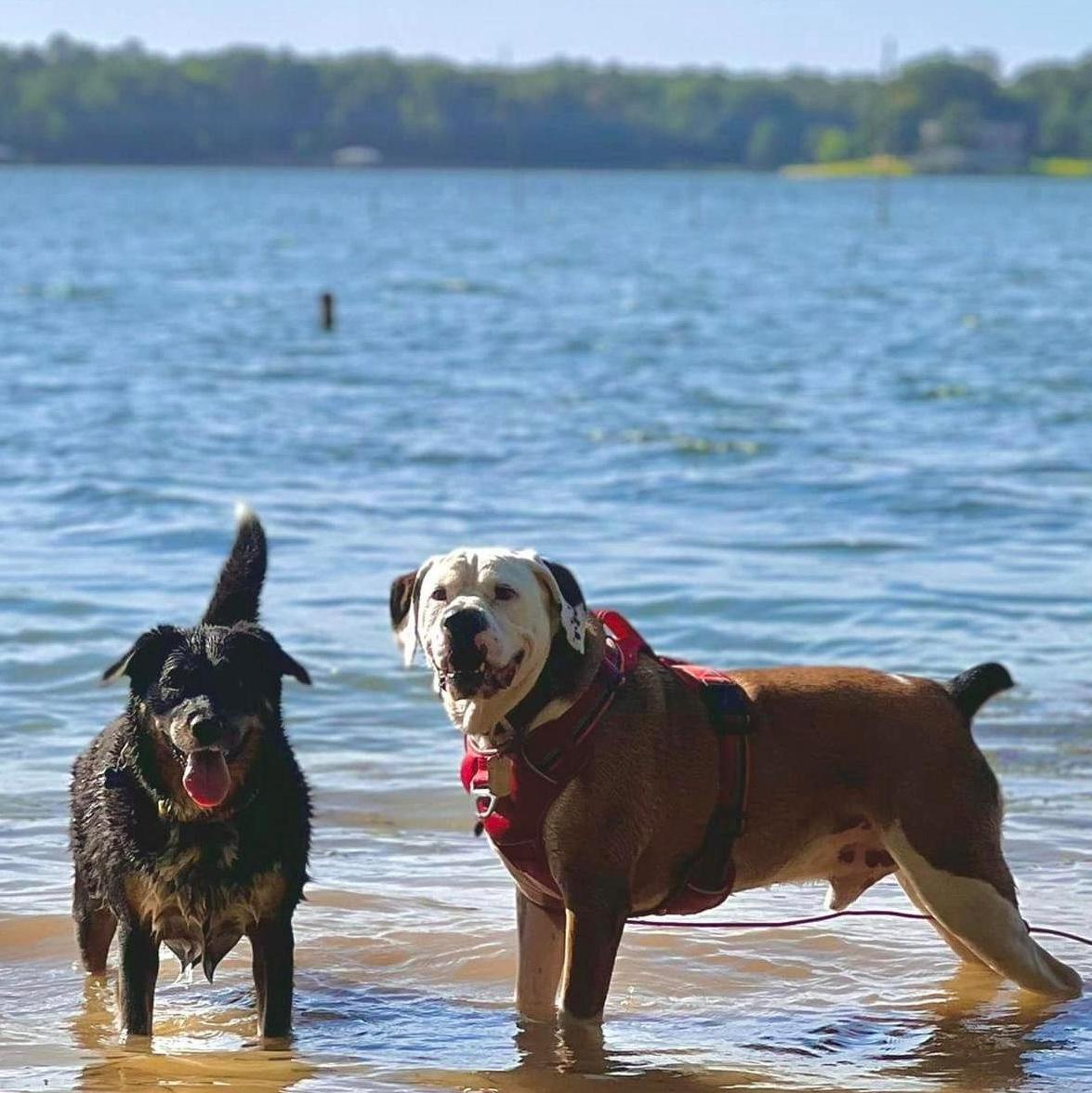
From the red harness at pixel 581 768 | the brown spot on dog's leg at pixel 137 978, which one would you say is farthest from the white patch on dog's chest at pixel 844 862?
the brown spot on dog's leg at pixel 137 978

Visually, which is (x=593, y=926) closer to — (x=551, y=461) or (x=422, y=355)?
(x=551, y=461)

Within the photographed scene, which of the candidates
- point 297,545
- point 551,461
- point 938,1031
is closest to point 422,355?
point 551,461

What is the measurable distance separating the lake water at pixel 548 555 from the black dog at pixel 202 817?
0.95 ft

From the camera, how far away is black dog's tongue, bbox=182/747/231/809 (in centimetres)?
575

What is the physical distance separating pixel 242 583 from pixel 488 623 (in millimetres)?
1287

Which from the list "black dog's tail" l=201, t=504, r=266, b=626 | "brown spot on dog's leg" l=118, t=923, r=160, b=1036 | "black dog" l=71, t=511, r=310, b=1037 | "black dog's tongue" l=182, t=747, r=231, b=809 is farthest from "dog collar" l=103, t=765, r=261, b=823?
"black dog's tail" l=201, t=504, r=266, b=626

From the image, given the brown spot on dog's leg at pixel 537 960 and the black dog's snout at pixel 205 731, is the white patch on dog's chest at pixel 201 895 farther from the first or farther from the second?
the brown spot on dog's leg at pixel 537 960

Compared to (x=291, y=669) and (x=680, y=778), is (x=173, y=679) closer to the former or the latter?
(x=291, y=669)

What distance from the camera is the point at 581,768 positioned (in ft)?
19.3

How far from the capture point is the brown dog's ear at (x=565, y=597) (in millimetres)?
5848

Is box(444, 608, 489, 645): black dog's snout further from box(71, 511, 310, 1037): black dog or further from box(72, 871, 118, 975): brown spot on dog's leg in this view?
box(72, 871, 118, 975): brown spot on dog's leg

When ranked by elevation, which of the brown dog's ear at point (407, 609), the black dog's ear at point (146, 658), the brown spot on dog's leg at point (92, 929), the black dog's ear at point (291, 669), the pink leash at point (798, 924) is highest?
the brown dog's ear at point (407, 609)

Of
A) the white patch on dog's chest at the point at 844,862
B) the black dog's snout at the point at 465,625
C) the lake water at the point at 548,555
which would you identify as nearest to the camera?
the black dog's snout at the point at 465,625

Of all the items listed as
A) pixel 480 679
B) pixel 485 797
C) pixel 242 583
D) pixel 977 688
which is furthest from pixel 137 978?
pixel 977 688
